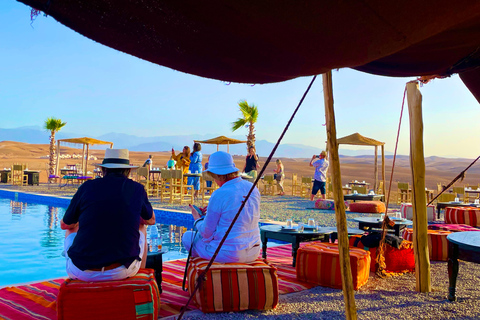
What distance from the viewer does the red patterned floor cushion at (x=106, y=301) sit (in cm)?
264

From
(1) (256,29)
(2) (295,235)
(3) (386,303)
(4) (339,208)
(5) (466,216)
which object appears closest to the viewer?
(1) (256,29)

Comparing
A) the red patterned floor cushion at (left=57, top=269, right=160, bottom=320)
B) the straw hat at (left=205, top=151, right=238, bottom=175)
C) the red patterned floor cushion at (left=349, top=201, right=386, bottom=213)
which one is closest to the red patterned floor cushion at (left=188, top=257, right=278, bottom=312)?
the red patterned floor cushion at (left=57, top=269, right=160, bottom=320)

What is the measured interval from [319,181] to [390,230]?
6.47 meters

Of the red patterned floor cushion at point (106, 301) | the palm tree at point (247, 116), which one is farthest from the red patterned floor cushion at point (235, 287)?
the palm tree at point (247, 116)

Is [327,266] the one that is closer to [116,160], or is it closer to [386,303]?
[386,303]

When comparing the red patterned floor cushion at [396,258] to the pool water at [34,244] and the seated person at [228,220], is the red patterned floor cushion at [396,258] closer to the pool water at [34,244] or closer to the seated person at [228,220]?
the seated person at [228,220]

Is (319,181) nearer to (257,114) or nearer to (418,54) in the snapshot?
(257,114)

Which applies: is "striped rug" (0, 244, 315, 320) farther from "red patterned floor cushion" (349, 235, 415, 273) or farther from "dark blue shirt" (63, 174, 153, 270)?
"red patterned floor cushion" (349, 235, 415, 273)

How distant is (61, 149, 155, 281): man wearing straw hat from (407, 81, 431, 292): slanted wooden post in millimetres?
2649

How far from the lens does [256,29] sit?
1660mm

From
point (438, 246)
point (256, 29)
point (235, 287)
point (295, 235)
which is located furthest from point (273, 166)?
point (256, 29)

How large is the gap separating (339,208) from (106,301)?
5.08ft

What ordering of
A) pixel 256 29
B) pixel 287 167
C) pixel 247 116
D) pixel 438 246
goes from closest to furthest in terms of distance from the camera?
pixel 256 29 → pixel 438 246 → pixel 247 116 → pixel 287 167

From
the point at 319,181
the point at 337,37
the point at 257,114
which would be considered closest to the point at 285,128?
the point at 337,37
